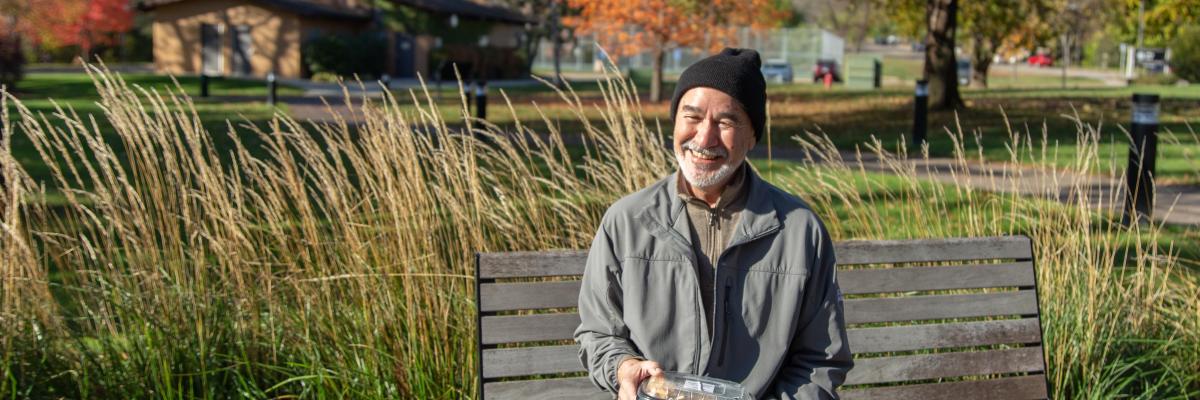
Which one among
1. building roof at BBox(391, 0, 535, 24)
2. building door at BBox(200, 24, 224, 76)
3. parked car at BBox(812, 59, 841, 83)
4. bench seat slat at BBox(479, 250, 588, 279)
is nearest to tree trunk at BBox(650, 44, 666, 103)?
building roof at BBox(391, 0, 535, 24)

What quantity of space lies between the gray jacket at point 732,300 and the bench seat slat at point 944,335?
0.80m

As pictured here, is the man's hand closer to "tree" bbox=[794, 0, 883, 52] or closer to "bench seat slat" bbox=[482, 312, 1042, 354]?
"bench seat slat" bbox=[482, 312, 1042, 354]

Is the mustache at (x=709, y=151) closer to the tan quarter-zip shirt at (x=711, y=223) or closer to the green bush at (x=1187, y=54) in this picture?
the tan quarter-zip shirt at (x=711, y=223)

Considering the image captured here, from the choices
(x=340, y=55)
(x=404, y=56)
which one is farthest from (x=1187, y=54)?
(x=340, y=55)

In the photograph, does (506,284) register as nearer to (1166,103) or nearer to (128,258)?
(128,258)

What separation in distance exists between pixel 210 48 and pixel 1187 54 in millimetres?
31849

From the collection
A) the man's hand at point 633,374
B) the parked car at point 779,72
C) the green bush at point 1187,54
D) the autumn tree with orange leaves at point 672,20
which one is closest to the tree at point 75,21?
the autumn tree with orange leaves at point 672,20

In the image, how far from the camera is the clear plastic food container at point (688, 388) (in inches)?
105

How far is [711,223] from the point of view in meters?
3.03

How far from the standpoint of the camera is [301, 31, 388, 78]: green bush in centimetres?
3897

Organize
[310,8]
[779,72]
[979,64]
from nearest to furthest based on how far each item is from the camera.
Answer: [310,8] → [979,64] → [779,72]

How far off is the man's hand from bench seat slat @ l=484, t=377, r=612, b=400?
0.70 m

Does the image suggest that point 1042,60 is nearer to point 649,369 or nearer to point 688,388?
point 649,369

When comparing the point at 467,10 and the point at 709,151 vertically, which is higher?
the point at 467,10
